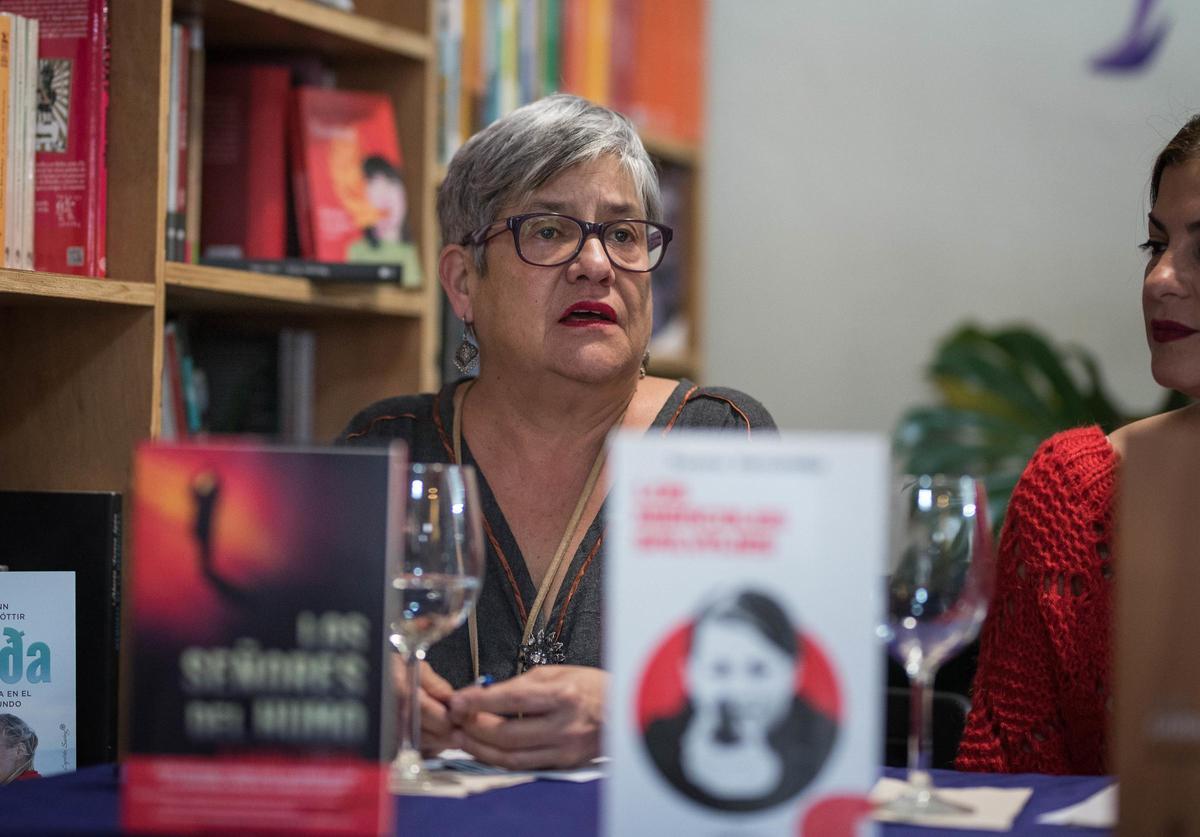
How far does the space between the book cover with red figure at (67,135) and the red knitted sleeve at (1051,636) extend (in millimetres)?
1236

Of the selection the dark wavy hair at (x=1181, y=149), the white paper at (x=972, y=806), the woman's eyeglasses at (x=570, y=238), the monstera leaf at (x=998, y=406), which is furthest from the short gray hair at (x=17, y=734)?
the monstera leaf at (x=998, y=406)

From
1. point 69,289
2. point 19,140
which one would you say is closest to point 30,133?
point 19,140

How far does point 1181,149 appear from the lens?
1533 mm

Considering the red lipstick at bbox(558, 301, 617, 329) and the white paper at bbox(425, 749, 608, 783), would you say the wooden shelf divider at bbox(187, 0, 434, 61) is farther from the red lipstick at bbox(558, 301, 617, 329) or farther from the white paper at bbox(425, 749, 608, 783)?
the white paper at bbox(425, 749, 608, 783)

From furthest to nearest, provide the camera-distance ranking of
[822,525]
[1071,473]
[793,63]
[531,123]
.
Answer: [793,63] → [531,123] → [1071,473] → [822,525]

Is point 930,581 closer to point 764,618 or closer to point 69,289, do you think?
point 764,618

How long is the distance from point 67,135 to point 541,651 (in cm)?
94

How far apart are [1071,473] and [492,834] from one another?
0.91m

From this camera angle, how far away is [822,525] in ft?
2.52

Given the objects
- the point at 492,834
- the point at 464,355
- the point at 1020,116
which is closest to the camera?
the point at 492,834

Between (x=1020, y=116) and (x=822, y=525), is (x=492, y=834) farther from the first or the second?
(x=1020, y=116)

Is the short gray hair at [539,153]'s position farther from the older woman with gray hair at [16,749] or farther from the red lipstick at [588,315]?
the older woman with gray hair at [16,749]

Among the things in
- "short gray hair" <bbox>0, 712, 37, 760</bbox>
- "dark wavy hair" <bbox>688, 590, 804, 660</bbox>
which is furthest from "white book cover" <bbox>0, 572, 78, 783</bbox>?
"dark wavy hair" <bbox>688, 590, 804, 660</bbox>

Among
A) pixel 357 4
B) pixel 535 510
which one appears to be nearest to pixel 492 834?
pixel 535 510
